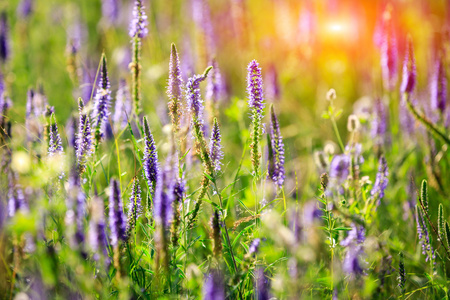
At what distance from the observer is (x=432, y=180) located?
2.94 m

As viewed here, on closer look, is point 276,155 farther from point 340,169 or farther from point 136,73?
point 136,73

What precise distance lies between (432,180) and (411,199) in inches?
8.6

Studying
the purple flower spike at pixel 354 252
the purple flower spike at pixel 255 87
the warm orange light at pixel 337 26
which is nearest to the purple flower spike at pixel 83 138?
the purple flower spike at pixel 255 87

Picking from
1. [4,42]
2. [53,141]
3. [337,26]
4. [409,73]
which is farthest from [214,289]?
[337,26]

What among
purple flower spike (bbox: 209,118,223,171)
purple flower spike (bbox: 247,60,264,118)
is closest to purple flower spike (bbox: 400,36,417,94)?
purple flower spike (bbox: 247,60,264,118)

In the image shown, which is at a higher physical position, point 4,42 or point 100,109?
point 4,42

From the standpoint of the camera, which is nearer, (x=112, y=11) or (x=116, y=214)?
(x=116, y=214)

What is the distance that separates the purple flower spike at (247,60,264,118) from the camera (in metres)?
1.84

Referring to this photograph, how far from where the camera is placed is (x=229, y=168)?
3953 mm

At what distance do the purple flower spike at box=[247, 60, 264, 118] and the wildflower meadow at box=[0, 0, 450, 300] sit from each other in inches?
0.5

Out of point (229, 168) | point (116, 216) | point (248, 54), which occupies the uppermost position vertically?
point (248, 54)

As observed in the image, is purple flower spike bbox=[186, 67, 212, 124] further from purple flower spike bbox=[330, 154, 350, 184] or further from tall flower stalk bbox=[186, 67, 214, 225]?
purple flower spike bbox=[330, 154, 350, 184]

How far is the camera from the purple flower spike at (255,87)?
6.03ft

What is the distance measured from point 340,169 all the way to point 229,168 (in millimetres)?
1716
